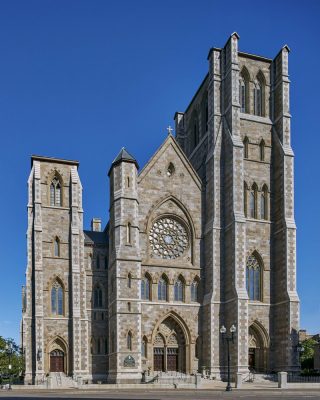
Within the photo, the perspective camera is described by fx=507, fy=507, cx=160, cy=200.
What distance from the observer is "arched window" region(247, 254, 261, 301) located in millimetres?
45031

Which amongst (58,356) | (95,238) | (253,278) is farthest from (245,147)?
(58,356)

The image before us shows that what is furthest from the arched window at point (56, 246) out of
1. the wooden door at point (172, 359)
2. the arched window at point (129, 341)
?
the wooden door at point (172, 359)

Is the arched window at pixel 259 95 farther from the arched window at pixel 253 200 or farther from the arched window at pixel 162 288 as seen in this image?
the arched window at pixel 162 288

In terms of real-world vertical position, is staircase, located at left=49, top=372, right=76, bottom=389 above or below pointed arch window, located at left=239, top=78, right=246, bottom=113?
below

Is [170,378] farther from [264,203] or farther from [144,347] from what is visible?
[264,203]

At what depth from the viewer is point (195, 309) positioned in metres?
44.9

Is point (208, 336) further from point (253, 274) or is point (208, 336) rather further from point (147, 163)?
point (147, 163)

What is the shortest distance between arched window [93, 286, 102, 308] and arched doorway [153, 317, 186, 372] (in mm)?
5943

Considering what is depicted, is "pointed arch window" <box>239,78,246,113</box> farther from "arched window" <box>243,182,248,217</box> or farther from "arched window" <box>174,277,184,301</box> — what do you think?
"arched window" <box>174,277,184,301</box>

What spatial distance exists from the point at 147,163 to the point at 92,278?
1158 centimetres

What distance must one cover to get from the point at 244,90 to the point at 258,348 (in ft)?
79.9

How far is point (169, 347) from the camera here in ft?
145

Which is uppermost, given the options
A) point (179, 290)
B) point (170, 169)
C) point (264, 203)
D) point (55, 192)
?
point (170, 169)

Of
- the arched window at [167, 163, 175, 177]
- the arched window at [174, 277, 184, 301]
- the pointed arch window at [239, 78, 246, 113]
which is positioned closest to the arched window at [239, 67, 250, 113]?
the pointed arch window at [239, 78, 246, 113]
